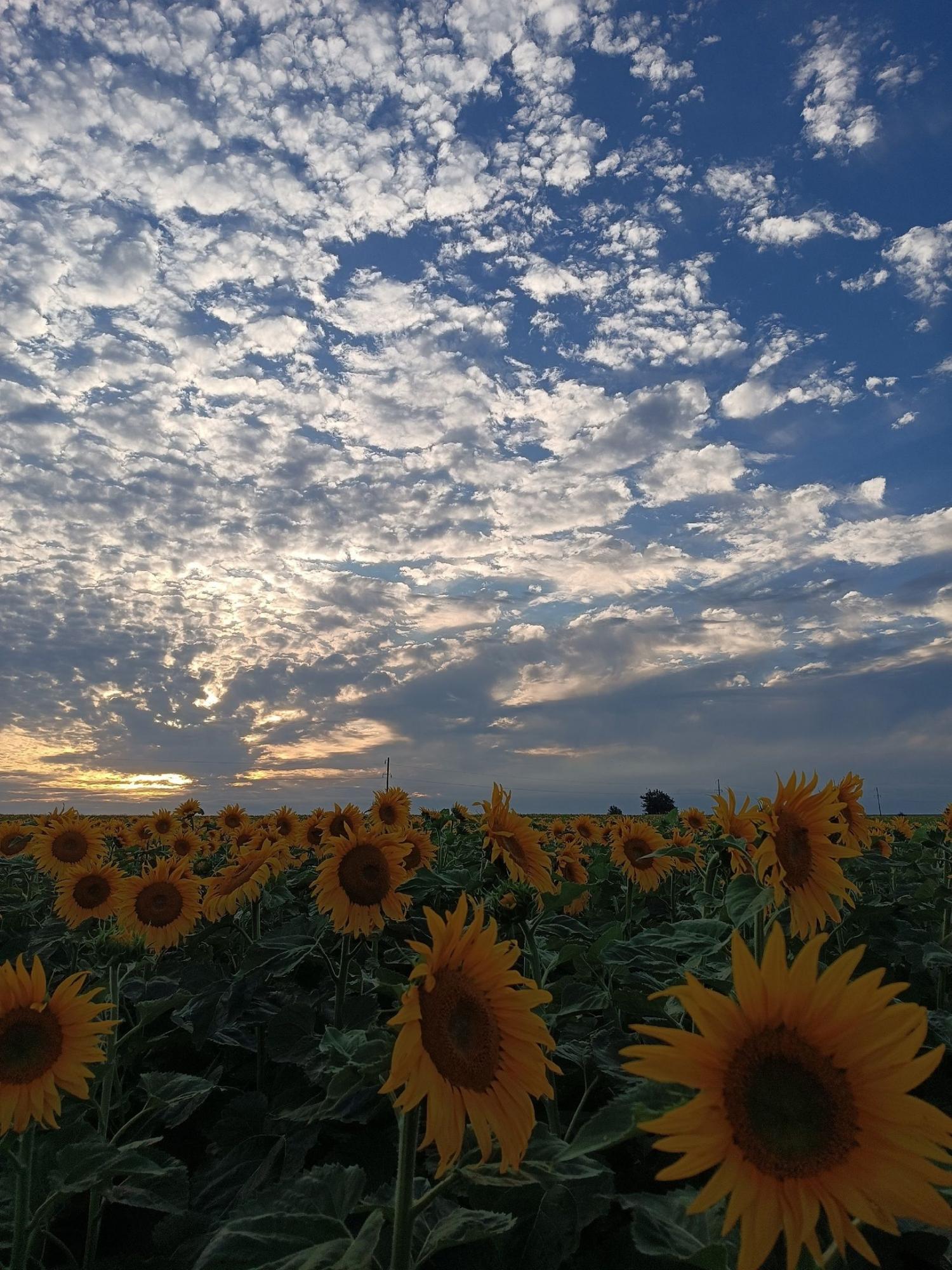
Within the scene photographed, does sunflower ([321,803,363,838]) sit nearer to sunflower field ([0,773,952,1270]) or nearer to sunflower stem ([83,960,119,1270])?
sunflower field ([0,773,952,1270])

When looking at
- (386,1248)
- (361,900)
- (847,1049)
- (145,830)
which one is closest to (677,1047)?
(847,1049)

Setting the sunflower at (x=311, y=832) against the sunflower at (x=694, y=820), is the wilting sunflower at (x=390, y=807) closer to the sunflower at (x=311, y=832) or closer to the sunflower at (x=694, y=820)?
the sunflower at (x=311, y=832)

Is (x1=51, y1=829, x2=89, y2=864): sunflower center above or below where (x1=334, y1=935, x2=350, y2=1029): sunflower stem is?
above

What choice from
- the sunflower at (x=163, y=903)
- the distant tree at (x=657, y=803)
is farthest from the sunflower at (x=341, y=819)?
the distant tree at (x=657, y=803)

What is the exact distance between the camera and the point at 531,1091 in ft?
8.16

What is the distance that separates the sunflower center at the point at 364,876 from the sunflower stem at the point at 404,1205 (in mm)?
3047

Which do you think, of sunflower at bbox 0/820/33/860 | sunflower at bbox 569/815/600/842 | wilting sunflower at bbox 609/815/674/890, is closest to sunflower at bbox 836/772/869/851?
wilting sunflower at bbox 609/815/674/890

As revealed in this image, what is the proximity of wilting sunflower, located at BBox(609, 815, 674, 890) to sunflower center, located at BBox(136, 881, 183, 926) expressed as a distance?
469cm

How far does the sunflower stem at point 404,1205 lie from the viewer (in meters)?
2.20

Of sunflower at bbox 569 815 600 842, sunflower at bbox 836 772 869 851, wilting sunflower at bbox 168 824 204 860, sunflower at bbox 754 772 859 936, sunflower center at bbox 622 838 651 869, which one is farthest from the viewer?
sunflower at bbox 569 815 600 842

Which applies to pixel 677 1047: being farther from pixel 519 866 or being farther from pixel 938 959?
pixel 938 959

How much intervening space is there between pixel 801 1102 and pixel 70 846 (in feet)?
31.2

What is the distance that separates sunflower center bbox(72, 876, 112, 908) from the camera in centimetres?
766

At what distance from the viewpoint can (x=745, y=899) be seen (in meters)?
3.65
